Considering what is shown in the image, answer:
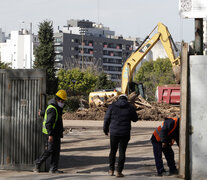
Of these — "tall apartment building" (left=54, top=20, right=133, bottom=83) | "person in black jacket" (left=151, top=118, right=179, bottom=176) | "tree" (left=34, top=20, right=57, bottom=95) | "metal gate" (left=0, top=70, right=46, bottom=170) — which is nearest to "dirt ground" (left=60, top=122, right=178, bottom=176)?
"person in black jacket" (left=151, top=118, right=179, bottom=176)

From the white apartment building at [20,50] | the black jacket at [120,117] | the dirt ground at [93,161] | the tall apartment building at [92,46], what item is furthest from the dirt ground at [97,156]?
the tall apartment building at [92,46]

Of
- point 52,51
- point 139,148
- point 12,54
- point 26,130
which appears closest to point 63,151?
point 139,148

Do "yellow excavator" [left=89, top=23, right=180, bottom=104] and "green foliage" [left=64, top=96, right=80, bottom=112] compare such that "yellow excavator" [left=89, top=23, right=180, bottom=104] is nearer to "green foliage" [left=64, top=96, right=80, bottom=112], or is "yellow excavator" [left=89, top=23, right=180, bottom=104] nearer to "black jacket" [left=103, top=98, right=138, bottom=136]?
"green foliage" [left=64, top=96, right=80, bottom=112]

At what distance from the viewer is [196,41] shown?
34.2ft

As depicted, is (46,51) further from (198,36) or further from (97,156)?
(198,36)

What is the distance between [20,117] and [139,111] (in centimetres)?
2636

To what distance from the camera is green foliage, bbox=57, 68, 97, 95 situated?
2827 inches

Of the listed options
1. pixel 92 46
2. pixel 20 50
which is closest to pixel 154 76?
pixel 20 50

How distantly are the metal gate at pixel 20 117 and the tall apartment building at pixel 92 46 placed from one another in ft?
476

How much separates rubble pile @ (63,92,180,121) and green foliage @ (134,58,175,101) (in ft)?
172

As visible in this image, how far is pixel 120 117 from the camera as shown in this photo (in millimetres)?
10680

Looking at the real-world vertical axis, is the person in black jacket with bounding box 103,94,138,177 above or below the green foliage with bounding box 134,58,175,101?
below

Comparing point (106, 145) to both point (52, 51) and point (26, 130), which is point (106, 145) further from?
point (52, 51)

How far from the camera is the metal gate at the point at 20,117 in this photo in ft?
37.7
